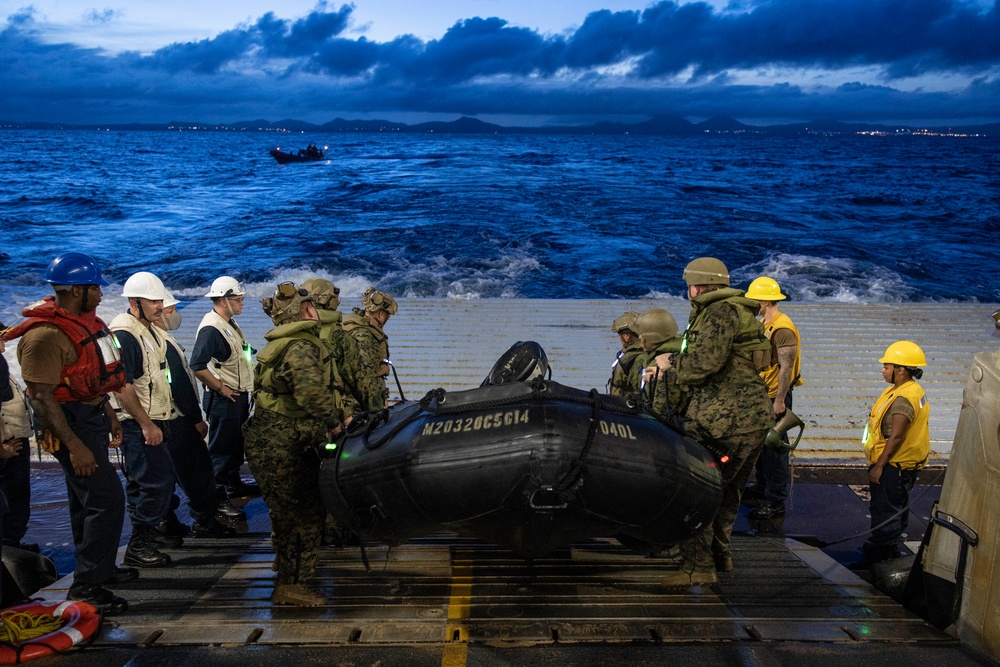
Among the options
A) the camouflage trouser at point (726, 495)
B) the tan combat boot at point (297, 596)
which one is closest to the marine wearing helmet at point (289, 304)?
the tan combat boot at point (297, 596)

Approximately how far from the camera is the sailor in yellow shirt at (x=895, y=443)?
169 inches

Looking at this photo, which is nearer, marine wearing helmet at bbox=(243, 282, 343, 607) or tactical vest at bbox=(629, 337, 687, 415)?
marine wearing helmet at bbox=(243, 282, 343, 607)

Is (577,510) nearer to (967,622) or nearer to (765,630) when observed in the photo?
(765,630)

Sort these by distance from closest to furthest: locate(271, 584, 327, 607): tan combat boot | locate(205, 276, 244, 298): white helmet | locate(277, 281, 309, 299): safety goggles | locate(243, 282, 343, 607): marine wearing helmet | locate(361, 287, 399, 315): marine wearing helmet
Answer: locate(271, 584, 327, 607): tan combat boot < locate(243, 282, 343, 607): marine wearing helmet < locate(277, 281, 309, 299): safety goggles < locate(205, 276, 244, 298): white helmet < locate(361, 287, 399, 315): marine wearing helmet

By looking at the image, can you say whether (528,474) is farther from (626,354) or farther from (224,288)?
(224,288)

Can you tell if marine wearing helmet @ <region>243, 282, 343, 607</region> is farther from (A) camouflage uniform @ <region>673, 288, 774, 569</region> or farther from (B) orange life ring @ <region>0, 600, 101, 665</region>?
(A) camouflage uniform @ <region>673, 288, 774, 569</region>

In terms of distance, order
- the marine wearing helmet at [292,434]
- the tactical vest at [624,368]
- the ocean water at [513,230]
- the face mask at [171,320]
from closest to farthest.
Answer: the marine wearing helmet at [292,434] → the face mask at [171,320] → the tactical vest at [624,368] → the ocean water at [513,230]

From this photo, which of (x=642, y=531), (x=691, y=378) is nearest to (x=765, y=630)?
(x=642, y=531)

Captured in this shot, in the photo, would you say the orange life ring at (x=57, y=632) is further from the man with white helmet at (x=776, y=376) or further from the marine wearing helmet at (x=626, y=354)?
the man with white helmet at (x=776, y=376)

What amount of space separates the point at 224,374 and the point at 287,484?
5.00ft

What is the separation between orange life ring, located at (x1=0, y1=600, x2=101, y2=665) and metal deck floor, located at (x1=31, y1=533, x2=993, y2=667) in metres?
0.07

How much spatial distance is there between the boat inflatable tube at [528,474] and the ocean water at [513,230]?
984 cm

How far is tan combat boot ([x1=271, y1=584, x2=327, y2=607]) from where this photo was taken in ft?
12.1

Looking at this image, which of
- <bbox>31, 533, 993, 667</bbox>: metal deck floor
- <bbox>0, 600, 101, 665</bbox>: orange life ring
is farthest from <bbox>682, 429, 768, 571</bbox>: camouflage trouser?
<bbox>0, 600, 101, 665</bbox>: orange life ring
